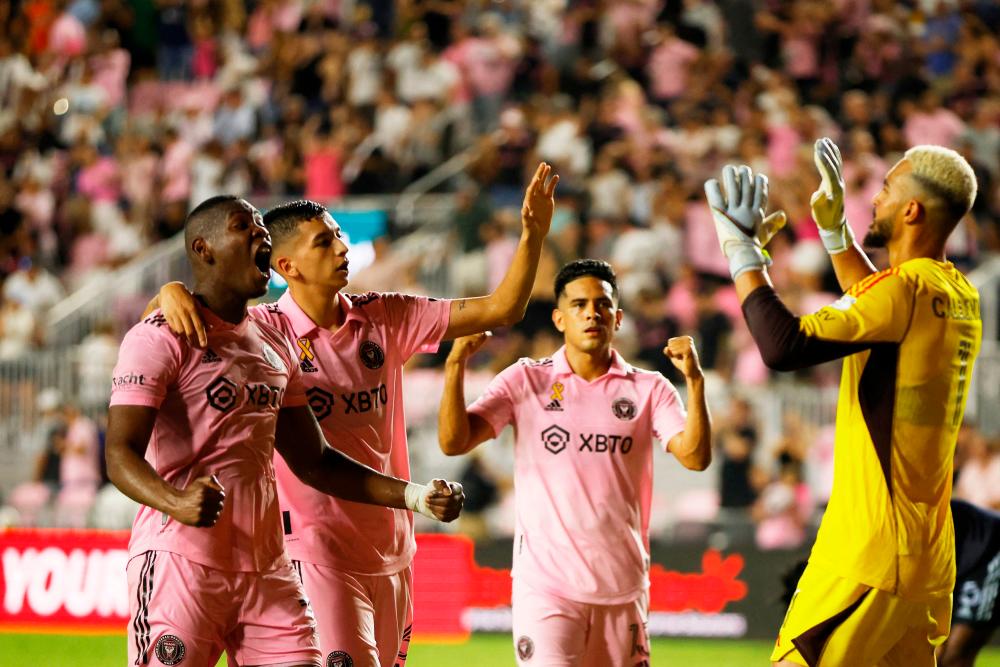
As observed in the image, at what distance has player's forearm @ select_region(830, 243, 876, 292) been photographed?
586 cm

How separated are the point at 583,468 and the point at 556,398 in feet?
1.29

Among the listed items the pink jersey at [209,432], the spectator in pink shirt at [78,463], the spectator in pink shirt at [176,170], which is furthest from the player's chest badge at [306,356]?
the spectator in pink shirt at [176,170]

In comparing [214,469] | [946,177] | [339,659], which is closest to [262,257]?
[214,469]

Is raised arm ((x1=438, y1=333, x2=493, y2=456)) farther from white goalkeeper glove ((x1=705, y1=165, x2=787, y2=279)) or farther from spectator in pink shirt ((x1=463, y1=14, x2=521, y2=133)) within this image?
spectator in pink shirt ((x1=463, y1=14, x2=521, y2=133))

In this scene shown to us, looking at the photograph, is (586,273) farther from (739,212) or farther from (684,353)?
(739,212)

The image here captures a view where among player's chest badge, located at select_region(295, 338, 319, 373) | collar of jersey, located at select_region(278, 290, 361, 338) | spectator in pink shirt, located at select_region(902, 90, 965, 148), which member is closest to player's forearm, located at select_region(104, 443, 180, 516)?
player's chest badge, located at select_region(295, 338, 319, 373)

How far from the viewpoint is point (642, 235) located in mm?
14906

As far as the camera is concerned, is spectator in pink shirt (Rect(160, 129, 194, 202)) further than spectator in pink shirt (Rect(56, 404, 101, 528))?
Yes

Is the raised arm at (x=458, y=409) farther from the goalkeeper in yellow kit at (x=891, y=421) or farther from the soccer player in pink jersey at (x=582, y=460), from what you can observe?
the goalkeeper in yellow kit at (x=891, y=421)

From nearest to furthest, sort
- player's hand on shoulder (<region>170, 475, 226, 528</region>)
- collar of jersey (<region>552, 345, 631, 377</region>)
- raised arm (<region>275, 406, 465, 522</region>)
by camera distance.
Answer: player's hand on shoulder (<region>170, 475, 226, 528</region>) < raised arm (<region>275, 406, 465, 522</region>) < collar of jersey (<region>552, 345, 631, 377</region>)

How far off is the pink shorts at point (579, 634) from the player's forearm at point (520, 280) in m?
1.35

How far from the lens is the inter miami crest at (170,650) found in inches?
197

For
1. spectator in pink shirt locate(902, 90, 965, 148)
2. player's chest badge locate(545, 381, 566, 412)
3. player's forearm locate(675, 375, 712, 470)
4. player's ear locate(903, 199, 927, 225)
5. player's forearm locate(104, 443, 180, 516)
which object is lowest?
player's forearm locate(104, 443, 180, 516)

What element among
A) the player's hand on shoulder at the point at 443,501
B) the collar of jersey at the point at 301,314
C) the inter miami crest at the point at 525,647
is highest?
the collar of jersey at the point at 301,314
